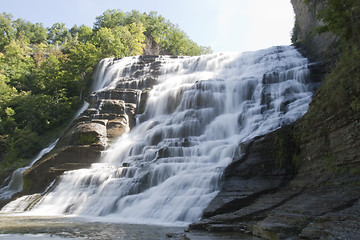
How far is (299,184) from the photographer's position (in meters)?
11.4

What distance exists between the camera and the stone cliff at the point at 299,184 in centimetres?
758

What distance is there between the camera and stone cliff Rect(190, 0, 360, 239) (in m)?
7.58

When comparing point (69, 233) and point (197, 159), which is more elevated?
point (197, 159)

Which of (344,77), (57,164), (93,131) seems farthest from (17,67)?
(344,77)

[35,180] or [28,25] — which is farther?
[28,25]

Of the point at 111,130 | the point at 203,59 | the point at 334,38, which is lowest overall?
the point at 111,130

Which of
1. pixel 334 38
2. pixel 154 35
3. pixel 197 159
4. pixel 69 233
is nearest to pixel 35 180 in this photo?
pixel 197 159

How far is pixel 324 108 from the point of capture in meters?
11.5

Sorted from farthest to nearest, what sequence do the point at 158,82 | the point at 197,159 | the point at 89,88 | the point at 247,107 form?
1. the point at 89,88
2. the point at 158,82
3. the point at 247,107
4. the point at 197,159

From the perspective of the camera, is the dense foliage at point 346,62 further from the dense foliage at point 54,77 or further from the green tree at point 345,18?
the dense foliage at point 54,77

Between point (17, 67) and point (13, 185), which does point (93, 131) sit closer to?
point (13, 185)

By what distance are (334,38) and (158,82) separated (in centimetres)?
1667

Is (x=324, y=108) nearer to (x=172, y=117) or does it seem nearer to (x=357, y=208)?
(x=357, y=208)

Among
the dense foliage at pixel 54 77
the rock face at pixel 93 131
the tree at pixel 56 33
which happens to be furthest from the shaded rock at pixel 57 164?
the tree at pixel 56 33
